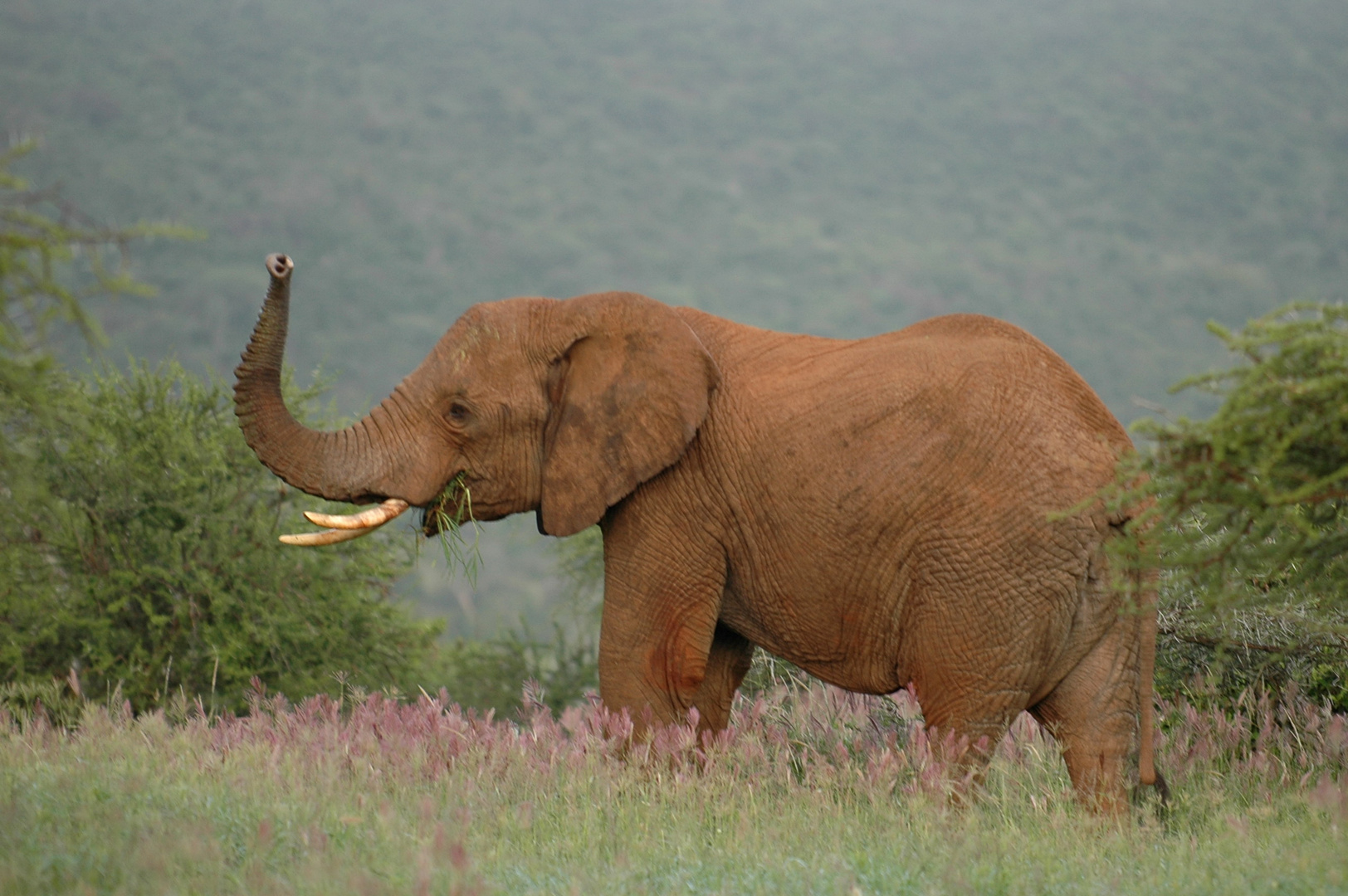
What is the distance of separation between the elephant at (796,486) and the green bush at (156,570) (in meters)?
5.52

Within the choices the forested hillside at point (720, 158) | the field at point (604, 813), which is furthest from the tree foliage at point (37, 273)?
the forested hillside at point (720, 158)

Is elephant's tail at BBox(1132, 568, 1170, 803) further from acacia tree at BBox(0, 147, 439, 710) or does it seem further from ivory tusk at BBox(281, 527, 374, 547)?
acacia tree at BBox(0, 147, 439, 710)

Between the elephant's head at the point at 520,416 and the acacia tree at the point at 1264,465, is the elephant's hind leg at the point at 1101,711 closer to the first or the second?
the acacia tree at the point at 1264,465

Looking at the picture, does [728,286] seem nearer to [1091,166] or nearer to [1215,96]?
[1091,166]

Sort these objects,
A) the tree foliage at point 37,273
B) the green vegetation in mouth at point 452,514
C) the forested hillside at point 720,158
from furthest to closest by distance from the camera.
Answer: the forested hillside at point 720,158 < the green vegetation in mouth at point 452,514 < the tree foliage at point 37,273

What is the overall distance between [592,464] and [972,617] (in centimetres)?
207

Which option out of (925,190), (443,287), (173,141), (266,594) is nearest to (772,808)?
(266,594)

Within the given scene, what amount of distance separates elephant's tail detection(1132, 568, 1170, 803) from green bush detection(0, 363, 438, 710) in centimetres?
783

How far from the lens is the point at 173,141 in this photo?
461 ft

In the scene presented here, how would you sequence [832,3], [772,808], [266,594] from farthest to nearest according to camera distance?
1. [832,3]
2. [266,594]
3. [772,808]

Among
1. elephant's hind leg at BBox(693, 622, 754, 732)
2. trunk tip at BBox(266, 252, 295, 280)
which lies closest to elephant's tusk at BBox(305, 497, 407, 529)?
trunk tip at BBox(266, 252, 295, 280)

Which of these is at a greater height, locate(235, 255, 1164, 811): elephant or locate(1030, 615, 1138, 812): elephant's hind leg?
locate(235, 255, 1164, 811): elephant

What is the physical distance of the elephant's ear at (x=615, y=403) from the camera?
7.18m

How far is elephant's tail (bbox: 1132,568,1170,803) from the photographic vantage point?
6598 millimetres
